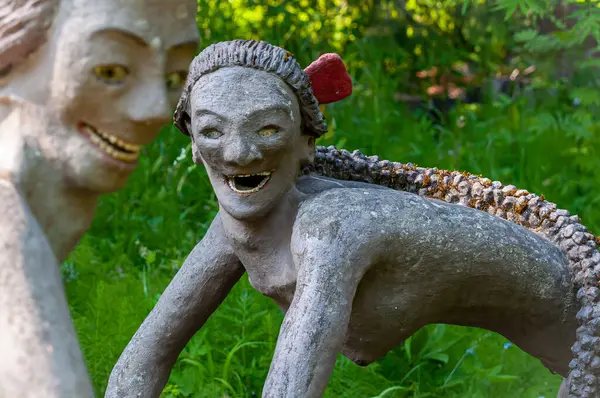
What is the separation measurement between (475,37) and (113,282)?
2734mm

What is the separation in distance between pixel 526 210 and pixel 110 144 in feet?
3.97

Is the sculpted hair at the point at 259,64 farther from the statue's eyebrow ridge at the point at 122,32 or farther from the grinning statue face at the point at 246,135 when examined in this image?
the statue's eyebrow ridge at the point at 122,32

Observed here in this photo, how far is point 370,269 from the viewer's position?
233 centimetres

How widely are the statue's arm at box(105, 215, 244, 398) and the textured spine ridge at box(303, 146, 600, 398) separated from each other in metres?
0.32

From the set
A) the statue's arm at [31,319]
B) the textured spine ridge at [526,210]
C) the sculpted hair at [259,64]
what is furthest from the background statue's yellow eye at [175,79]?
the textured spine ridge at [526,210]

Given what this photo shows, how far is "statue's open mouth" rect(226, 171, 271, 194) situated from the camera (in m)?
2.29

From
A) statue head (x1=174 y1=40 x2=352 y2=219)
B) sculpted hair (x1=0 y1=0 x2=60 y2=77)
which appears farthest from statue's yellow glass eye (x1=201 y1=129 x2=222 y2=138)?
sculpted hair (x1=0 y1=0 x2=60 y2=77)

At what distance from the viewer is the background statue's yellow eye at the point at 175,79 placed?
5.94ft

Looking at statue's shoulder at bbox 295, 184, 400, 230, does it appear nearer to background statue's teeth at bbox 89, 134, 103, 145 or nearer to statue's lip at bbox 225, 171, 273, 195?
statue's lip at bbox 225, 171, 273, 195

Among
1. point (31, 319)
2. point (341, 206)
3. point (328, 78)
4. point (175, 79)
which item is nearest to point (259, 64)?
point (328, 78)

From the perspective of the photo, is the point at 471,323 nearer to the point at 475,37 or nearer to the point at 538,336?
the point at 538,336

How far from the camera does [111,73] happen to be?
5.72ft

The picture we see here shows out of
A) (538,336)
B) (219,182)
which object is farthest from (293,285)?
(538,336)

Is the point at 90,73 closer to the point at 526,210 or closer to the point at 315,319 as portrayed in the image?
the point at 315,319
